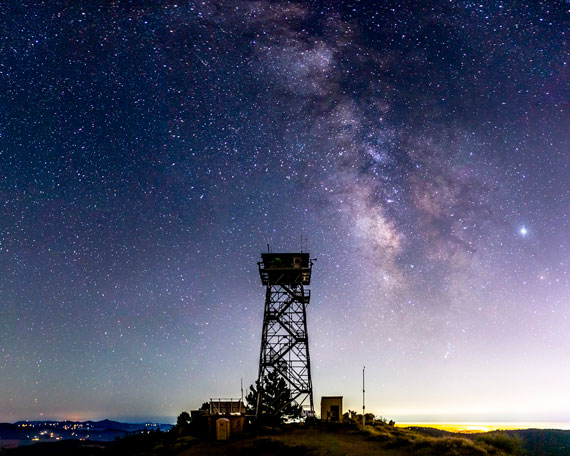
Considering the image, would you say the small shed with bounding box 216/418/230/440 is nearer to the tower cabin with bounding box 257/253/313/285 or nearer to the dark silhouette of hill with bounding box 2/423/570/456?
the dark silhouette of hill with bounding box 2/423/570/456

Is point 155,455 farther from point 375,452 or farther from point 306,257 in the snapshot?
point 306,257

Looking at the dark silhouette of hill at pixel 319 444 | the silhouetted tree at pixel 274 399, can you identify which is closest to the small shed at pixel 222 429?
the dark silhouette of hill at pixel 319 444

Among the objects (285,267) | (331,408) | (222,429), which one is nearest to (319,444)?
(222,429)

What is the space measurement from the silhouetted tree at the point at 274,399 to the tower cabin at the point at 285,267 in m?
7.05

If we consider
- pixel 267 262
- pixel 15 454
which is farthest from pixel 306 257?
pixel 15 454

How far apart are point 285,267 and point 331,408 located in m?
10.8

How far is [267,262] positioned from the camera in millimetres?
38938

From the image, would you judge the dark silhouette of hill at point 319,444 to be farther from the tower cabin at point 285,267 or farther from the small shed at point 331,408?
the tower cabin at point 285,267

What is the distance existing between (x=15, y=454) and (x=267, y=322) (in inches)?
4920

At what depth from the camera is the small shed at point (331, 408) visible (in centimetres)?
3338

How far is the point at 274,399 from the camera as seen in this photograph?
36469mm

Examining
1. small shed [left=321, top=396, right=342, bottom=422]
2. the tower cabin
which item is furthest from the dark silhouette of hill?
the tower cabin

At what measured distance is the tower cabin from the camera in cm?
3862

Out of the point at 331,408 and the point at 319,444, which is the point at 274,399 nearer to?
the point at 331,408
